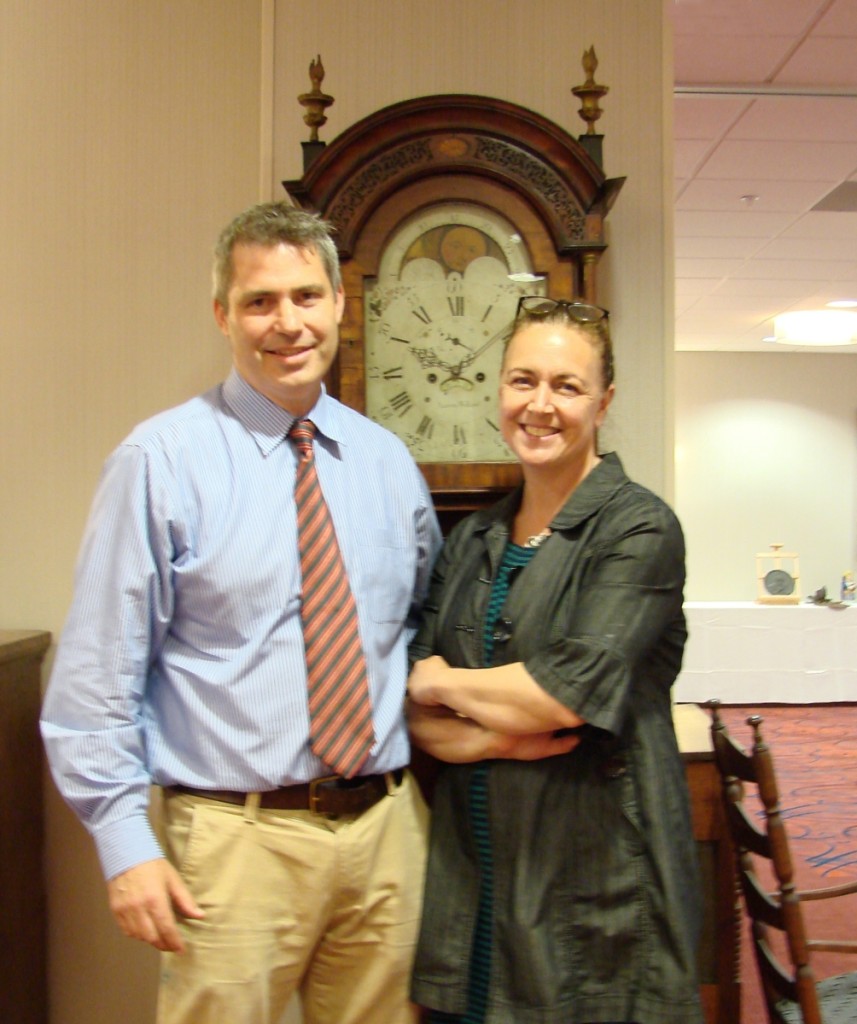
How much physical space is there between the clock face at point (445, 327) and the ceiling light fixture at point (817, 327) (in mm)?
6102

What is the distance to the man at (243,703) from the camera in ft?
4.41

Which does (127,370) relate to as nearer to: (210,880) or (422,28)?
(422,28)

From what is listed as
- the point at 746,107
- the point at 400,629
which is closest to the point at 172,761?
the point at 400,629

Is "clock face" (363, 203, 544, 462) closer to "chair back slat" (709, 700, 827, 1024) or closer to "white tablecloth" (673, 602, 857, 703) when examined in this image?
"chair back slat" (709, 700, 827, 1024)

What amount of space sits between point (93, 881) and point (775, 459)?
773cm

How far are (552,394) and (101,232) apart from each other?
1.16m

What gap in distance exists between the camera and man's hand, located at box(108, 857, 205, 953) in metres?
1.29

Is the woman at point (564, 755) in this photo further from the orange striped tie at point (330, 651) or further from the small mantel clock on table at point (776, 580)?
the small mantel clock on table at point (776, 580)

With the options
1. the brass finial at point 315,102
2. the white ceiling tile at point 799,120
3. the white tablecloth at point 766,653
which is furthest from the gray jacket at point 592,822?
the white tablecloth at point 766,653

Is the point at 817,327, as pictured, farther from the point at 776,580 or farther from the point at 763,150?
the point at 763,150

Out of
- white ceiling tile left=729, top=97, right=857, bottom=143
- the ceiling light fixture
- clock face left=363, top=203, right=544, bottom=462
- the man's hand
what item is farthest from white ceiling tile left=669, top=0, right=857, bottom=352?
the man's hand

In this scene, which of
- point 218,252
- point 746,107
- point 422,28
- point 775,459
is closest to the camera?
point 218,252

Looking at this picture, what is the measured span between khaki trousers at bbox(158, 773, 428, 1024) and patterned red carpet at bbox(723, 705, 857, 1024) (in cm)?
164

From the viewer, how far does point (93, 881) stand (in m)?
2.11
